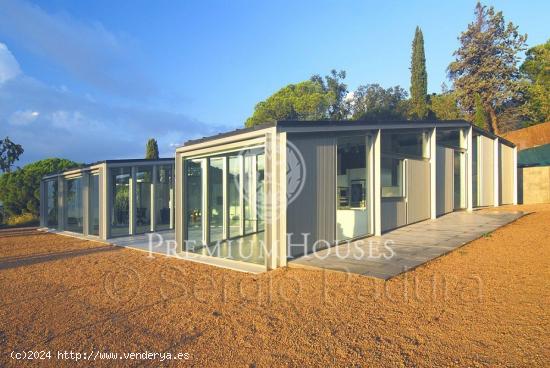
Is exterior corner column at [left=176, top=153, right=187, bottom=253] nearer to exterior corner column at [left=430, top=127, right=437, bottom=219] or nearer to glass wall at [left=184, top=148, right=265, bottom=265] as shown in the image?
glass wall at [left=184, top=148, right=265, bottom=265]

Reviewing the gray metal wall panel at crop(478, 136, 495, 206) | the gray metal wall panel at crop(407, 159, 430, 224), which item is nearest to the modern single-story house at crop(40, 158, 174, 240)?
the gray metal wall panel at crop(407, 159, 430, 224)

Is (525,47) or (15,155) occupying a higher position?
(525,47)

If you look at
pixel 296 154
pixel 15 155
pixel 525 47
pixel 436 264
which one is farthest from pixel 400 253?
pixel 15 155

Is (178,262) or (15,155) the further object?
(15,155)

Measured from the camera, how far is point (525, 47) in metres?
27.8

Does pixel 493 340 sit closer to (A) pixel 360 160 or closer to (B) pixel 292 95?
(A) pixel 360 160

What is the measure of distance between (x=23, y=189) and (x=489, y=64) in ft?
107

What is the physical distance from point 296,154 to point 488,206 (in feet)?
35.6

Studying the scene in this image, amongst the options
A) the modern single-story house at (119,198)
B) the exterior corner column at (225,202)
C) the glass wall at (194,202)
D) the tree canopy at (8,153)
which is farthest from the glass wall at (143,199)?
the tree canopy at (8,153)

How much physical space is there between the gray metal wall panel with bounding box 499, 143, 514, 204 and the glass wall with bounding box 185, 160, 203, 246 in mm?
12707

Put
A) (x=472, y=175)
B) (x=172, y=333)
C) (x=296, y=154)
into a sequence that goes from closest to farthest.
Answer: (x=172, y=333) < (x=296, y=154) < (x=472, y=175)

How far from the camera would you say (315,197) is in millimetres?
7215

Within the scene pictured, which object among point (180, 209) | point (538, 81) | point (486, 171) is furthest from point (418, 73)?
point (180, 209)

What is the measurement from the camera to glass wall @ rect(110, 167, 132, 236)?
12984mm
